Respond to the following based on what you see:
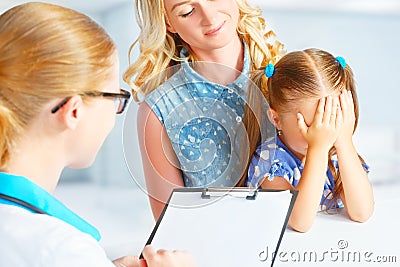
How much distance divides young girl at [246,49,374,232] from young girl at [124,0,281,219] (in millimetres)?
48

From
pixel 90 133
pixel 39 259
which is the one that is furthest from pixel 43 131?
pixel 39 259

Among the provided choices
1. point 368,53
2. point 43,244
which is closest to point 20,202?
point 43,244

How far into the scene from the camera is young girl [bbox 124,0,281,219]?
48.5 inches

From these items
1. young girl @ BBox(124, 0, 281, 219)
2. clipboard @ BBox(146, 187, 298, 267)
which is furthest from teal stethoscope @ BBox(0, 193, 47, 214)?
young girl @ BBox(124, 0, 281, 219)

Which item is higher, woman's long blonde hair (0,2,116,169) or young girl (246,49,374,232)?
woman's long blonde hair (0,2,116,169)

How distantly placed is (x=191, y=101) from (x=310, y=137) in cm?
22

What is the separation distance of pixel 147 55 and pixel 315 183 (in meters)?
0.39

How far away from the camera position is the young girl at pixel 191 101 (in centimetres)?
123

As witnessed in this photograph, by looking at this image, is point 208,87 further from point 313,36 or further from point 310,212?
point 313,36

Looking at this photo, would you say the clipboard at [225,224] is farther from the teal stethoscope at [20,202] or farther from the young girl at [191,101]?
the teal stethoscope at [20,202]

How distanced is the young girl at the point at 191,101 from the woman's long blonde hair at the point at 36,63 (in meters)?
0.35

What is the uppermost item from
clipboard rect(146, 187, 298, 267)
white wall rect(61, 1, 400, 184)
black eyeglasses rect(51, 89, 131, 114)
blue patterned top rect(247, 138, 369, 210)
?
black eyeglasses rect(51, 89, 131, 114)

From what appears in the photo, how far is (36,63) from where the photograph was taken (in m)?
0.89

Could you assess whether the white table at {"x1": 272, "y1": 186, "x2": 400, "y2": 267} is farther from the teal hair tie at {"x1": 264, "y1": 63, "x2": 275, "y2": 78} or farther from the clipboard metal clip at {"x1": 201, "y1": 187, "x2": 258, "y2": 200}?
the teal hair tie at {"x1": 264, "y1": 63, "x2": 275, "y2": 78}
